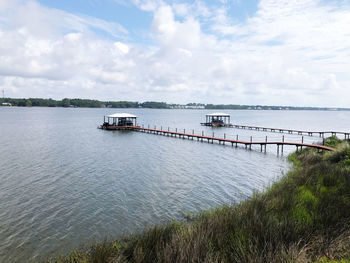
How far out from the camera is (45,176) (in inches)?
730

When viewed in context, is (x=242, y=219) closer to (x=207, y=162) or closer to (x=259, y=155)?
(x=207, y=162)

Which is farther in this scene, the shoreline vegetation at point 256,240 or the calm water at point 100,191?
the calm water at point 100,191

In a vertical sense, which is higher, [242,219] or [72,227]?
[242,219]

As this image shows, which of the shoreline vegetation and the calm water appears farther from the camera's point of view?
the calm water

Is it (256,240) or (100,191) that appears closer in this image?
(256,240)

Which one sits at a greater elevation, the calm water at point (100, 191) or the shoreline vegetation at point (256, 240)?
the shoreline vegetation at point (256, 240)

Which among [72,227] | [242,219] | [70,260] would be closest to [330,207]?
[242,219]

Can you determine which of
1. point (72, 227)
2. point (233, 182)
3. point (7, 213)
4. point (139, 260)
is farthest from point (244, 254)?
point (233, 182)

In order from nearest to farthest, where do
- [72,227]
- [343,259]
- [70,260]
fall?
[343,259]
[70,260]
[72,227]

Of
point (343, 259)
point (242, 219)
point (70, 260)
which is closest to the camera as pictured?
point (343, 259)

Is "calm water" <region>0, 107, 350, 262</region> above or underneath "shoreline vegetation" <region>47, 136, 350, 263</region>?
underneath

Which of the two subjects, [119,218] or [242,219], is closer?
[242,219]

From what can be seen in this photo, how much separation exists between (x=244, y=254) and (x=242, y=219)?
2132 millimetres

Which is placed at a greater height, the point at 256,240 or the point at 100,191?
the point at 256,240
